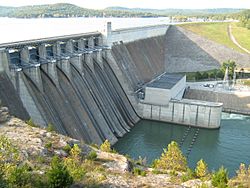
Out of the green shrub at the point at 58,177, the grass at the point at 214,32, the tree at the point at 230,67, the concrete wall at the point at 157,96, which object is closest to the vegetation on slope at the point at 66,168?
the green shrub at the point at 58,177

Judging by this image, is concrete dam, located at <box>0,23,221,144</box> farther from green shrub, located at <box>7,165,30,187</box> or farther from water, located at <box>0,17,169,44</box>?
green shrub, located at <box>7,165,30,187</box>

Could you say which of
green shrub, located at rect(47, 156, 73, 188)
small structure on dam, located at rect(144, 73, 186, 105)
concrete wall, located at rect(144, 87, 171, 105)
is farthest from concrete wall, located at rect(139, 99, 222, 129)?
green shrub, located at rect(47, 156, 73, 188)

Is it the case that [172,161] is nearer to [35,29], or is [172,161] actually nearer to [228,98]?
[35,29]

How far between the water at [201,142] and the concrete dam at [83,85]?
1.52m

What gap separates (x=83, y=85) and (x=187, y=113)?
1627cm

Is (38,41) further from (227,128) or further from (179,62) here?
(179,62)

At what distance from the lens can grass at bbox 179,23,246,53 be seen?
8037 cm

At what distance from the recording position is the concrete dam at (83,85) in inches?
1126

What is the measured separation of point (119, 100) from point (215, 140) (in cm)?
1330

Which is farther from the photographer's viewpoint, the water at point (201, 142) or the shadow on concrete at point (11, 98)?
the water at point (201, 142)

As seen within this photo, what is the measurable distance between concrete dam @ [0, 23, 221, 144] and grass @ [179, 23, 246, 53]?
28714 mm

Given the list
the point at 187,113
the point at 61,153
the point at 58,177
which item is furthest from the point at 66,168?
the point at 187,113

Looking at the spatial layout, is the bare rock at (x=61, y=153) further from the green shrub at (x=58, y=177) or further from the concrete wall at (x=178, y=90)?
the concrete wall at (x=178, y=90)

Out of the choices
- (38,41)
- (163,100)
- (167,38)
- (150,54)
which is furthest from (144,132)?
(167,38)
